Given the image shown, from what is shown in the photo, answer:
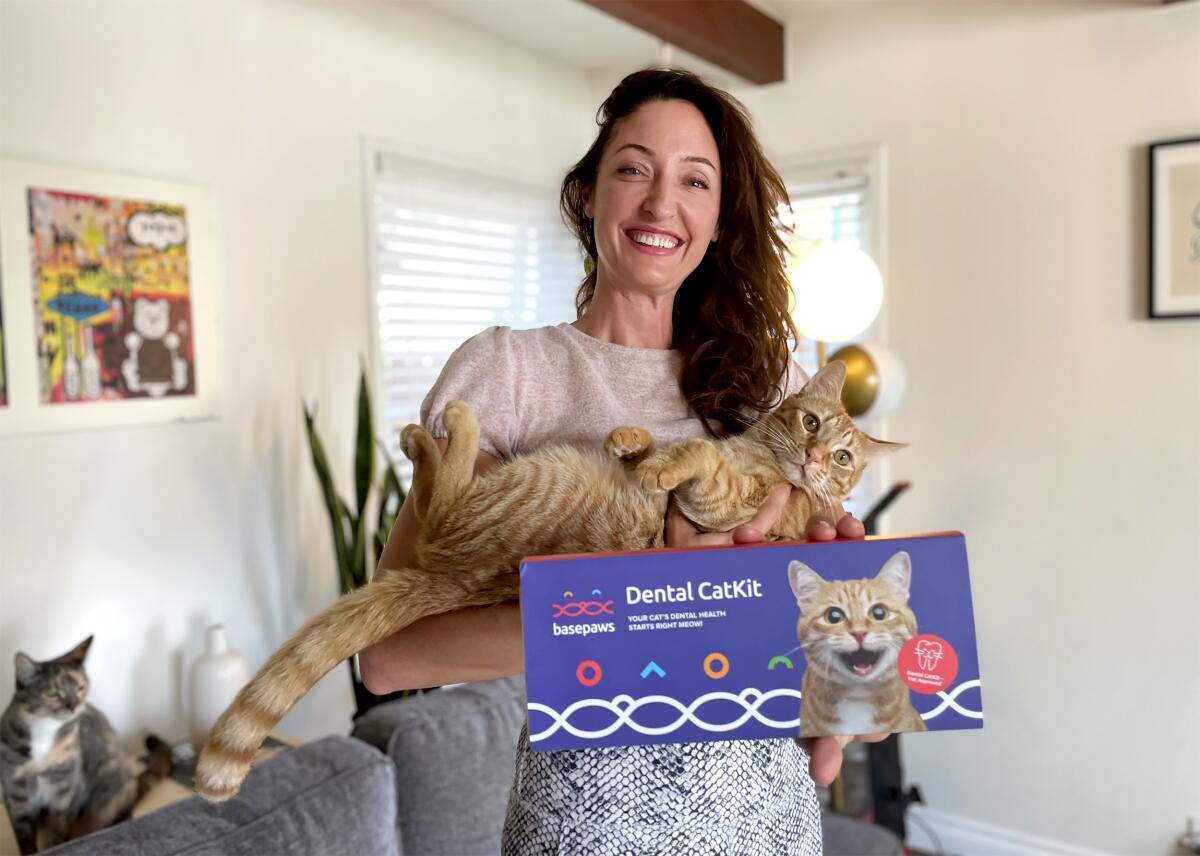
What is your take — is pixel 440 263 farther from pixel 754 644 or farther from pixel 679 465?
pixel 754 644

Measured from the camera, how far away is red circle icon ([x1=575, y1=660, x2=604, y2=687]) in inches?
33.8

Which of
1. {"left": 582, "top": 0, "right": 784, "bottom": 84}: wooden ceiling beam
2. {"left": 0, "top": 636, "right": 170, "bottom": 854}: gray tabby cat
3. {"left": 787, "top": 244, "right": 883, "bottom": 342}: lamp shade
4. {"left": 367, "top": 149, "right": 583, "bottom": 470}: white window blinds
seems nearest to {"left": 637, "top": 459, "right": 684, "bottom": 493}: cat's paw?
{"left": 0, "top": 636, "right": 170, "bottom": 854}: gray tabby cat

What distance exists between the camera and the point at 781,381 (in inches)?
50.4

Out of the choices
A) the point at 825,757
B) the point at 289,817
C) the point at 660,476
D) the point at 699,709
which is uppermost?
the point at 660,476

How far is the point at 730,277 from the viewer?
1.30 meters

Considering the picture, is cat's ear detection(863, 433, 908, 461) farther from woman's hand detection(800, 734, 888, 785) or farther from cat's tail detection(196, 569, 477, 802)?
cat's tail detection(196, 569, 477, 802)

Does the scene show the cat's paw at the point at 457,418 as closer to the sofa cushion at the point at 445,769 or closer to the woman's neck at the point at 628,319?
the woman's neck at the point at 628,319

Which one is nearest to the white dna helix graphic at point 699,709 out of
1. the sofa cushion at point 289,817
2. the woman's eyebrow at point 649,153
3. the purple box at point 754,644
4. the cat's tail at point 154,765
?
the purple box at point 754,644

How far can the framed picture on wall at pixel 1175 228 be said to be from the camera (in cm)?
260

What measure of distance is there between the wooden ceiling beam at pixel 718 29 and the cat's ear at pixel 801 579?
7.14 feet

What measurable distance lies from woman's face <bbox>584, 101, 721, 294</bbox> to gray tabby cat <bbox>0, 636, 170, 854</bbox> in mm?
1476

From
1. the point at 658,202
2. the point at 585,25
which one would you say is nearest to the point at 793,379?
the point at 658,202

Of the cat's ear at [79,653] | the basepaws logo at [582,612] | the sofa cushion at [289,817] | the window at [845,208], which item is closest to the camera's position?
the basepaws logo at [582,612]

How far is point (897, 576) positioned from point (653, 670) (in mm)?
266
